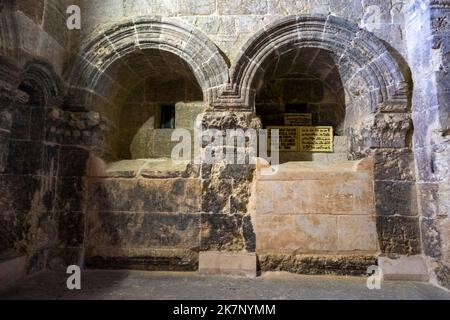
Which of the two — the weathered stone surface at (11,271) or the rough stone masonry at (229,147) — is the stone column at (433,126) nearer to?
the rough stone masonry at (229,147)

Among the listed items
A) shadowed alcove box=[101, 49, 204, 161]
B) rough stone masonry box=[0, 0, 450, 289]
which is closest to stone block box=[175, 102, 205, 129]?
shadowed alcove box=[101, 49, 204, 161]

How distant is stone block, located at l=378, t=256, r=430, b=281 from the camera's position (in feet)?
9.32

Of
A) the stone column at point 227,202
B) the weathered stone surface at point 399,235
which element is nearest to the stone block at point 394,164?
the weathered stone surface at point 399,235

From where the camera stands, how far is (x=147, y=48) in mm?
3332

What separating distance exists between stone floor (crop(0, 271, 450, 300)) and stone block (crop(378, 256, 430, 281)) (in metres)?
0.09

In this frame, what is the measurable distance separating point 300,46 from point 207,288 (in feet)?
9.41

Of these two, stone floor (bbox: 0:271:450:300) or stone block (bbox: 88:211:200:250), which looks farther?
stone block (bbox: 88:211:200:250)

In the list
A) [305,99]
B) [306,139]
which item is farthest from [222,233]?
[305,99]

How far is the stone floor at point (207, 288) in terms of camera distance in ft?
8.06

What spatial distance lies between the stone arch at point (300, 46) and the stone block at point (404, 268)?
5.90 ft

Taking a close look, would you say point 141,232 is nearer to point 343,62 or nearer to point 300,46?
point 300,46

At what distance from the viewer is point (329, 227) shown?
305 cm

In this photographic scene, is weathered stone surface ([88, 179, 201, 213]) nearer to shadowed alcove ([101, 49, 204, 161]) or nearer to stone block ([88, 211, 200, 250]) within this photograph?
stone block ([88, 211, 200, 250])
